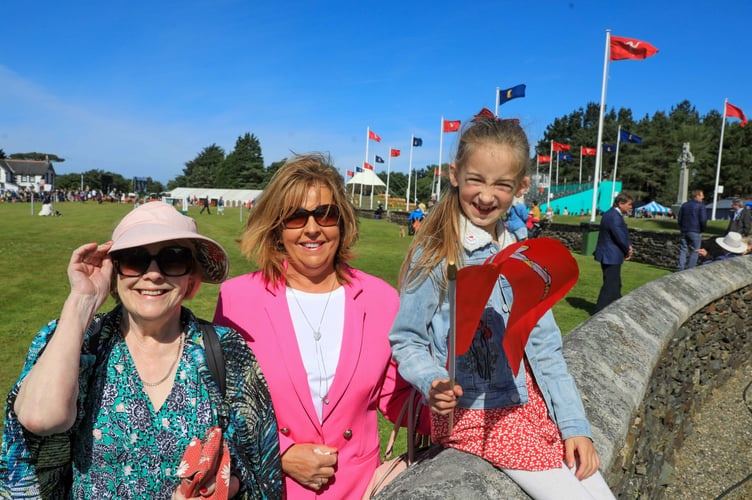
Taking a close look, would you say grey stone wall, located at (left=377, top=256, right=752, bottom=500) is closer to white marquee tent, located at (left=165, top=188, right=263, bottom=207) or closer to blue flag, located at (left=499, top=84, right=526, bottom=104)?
blue flag, located at (left=499, top=84, right=526, bottom=104)

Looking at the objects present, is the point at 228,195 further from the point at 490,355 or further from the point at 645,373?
the point at 490,355

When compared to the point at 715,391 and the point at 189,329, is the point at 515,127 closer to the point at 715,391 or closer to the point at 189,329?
the point at 189,329

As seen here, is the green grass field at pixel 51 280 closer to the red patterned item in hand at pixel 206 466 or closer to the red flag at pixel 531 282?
the red patterned item in hand at pixel 206 466

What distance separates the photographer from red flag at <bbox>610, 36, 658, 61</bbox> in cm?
1962

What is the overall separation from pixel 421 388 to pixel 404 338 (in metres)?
0.19

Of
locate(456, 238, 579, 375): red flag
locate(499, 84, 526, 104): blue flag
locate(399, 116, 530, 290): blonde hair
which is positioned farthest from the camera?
locate(499, 84, 526, 104): blue flag

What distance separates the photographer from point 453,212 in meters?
1.73

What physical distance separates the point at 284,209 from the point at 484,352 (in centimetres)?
114

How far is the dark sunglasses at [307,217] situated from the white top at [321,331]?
310 mm

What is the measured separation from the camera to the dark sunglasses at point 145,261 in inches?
66.7

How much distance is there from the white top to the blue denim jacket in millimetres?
611

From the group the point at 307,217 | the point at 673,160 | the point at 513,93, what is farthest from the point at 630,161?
the point at 307,217

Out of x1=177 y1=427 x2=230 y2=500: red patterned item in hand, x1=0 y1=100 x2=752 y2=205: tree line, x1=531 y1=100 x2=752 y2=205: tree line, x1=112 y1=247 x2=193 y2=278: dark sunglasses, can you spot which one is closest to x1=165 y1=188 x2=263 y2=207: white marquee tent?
x1=0 y1=100 x2=752 y2=205: tree line

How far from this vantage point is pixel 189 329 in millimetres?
1824
